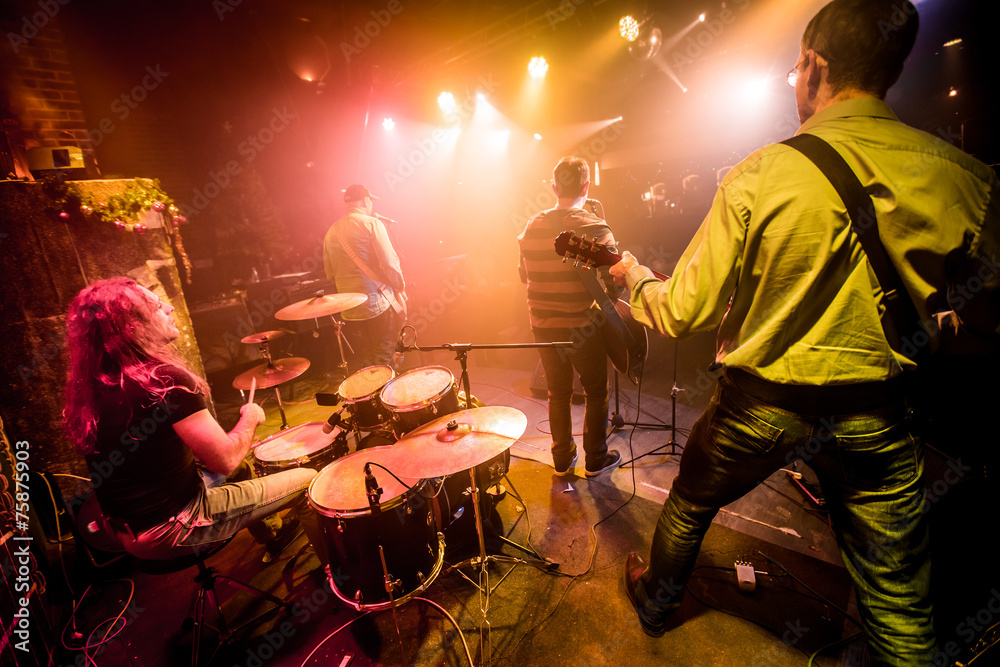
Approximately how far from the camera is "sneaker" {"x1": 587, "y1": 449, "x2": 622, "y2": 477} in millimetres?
3304

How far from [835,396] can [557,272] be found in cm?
186

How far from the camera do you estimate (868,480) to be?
1331 millimetres

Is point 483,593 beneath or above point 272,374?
beneath

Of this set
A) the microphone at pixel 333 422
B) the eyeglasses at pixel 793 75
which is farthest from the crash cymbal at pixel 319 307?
the eyeglasses at pixel 793 75

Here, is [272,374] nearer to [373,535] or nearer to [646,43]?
[373,535]

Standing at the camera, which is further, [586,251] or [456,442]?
[586,251]

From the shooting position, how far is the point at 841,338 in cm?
123

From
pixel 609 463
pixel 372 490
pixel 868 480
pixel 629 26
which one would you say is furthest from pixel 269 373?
pixel 629 26

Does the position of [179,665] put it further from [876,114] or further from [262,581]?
[876,114]

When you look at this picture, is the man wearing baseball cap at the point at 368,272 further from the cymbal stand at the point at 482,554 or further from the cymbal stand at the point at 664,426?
Answer: the cymbal stand at the point at 664,426

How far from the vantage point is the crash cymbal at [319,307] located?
11.1ft

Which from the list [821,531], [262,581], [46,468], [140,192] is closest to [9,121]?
[140,192]

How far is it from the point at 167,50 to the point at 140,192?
473 centimetres

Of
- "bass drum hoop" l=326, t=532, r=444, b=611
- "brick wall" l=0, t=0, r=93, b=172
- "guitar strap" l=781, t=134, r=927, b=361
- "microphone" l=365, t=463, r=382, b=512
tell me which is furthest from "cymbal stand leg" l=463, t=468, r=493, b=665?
"brick wall" l=0, t=0, r=93, b=172
